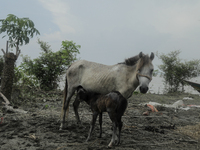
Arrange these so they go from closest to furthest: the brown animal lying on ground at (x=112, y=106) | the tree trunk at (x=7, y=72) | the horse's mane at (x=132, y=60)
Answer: the brown animal lying on ground at (x=112, y=106) < the horse's mane at (x=132, y=60) < the tree trunk at (x=7, y=72)

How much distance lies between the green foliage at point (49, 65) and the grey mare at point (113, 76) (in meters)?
7.25

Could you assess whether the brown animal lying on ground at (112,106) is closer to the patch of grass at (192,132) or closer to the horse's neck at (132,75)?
the horse's neck at (132,75)

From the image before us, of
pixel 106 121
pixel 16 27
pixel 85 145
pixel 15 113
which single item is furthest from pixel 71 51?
pixel 85 145

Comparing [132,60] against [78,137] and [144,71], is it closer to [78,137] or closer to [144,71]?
[144,71]

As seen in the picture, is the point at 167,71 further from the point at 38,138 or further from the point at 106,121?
the point at 38,138

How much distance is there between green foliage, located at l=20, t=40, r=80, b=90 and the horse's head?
345 inches

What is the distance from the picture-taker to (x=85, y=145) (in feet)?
11.4

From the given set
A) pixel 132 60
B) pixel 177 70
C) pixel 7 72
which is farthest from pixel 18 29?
pixel 177 70

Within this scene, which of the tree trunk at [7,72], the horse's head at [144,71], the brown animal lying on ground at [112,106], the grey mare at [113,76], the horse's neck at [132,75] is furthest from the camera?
the tree trunk at [7,72]

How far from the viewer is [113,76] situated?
4109 millimetres

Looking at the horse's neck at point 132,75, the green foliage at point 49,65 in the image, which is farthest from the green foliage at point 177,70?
the horse's neck at point 132,75

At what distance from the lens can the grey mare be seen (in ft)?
12.0

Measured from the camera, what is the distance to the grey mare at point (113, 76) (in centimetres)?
366

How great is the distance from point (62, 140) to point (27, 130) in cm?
112
